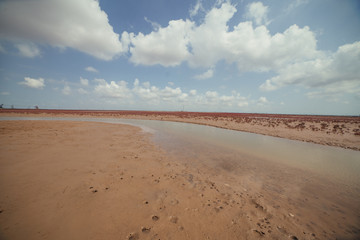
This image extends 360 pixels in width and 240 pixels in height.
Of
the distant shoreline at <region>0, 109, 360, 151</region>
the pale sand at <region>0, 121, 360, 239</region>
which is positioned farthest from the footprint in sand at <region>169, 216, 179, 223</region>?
the distant shoreline at <region>0, 109, 360, 151</region>

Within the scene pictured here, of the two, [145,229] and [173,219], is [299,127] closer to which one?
[173,219]

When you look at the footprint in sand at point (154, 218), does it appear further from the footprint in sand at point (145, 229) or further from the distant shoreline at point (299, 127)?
the distant shoreline at point (299, 127)

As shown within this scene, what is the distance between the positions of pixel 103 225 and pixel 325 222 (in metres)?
5.88

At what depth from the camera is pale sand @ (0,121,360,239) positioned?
2932 mm

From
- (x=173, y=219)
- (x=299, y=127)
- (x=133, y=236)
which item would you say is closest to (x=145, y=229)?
(x=133, y=236)

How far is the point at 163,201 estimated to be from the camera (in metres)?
3.90

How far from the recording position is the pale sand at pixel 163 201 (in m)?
2.93

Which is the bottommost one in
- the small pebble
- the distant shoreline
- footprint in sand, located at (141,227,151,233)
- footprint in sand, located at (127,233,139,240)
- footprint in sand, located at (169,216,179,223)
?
footprint in sand, located at (169,216,179,223)

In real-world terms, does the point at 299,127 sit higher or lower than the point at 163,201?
higher

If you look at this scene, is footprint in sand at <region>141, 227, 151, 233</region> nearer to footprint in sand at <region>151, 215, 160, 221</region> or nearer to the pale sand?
the pale sand

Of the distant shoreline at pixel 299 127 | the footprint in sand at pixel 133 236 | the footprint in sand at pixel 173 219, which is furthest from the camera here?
the distant shoreline at pixel 299 127

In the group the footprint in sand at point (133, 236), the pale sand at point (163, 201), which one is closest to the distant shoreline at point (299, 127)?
the pale sand at point (163, 201)

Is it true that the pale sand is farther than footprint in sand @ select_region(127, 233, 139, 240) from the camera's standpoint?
Yes

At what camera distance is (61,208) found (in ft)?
11.1
